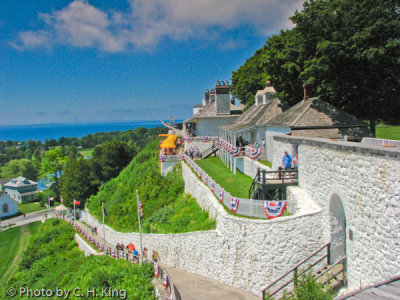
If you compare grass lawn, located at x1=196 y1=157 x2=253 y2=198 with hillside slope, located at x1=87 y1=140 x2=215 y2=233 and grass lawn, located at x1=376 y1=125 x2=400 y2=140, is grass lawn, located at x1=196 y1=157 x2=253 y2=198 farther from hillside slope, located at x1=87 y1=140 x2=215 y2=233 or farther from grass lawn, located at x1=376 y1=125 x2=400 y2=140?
grass lawn, located at x1=376 y1=125 x2=400 y2=140

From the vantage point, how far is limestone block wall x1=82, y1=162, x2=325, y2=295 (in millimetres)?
11188

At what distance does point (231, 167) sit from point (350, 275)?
15.7 m

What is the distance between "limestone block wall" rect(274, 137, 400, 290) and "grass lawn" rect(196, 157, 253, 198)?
6.89 m

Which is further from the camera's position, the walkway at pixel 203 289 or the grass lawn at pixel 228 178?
the grass lawn at pixel 228 178

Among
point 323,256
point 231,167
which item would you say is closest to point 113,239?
point 231,167

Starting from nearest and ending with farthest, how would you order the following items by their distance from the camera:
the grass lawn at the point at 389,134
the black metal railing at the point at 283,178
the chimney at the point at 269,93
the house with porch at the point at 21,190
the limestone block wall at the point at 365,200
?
1. the limestone block wall at the point at 365,200
2. the black metal railing at the point at 283,178
3. the grass lawn at the point at 389,134
4. the chimney at the point at 269,93
5. the house with porch at the point at 21,190

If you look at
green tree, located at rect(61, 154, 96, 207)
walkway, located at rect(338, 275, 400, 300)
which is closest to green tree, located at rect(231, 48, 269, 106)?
green tree, located at rect(61, 154, 96, 207)

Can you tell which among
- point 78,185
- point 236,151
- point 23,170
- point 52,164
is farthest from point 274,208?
point 23,170

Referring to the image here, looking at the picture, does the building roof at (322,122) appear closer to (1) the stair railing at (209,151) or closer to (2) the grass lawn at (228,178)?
(2) the grass lawn at (228,178)

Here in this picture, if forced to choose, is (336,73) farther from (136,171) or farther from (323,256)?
(136,171)

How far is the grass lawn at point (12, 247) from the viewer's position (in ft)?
130

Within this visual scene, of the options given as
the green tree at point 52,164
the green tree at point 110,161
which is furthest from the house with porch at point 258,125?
the green tree at point 52,164

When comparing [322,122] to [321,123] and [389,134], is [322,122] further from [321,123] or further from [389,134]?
[389,134]

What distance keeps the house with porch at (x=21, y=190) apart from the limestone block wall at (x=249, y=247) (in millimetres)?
91657
